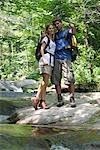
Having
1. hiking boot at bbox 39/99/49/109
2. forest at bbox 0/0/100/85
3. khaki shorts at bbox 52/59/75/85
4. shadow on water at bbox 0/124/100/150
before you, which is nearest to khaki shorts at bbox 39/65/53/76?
khaki shorts at bbox 52/59/75/85

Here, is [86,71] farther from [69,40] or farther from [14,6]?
[69,40]

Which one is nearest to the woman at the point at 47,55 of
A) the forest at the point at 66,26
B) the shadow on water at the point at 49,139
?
the shadow on water at the point at 49,139

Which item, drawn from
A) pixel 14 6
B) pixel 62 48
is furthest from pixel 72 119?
pixel 14 6

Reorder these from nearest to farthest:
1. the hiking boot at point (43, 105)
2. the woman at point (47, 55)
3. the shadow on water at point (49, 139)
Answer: the shadow on water at point (49, 139) < the woman at point (47, 55) < the hiking boot at point (43, 105)

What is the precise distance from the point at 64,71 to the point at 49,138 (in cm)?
232

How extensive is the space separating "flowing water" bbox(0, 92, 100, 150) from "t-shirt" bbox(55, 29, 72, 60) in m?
1.78

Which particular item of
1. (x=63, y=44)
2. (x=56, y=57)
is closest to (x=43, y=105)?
(x=56, y=57)

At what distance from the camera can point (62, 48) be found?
6777 mm

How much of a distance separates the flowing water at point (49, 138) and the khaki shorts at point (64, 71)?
4.82ft

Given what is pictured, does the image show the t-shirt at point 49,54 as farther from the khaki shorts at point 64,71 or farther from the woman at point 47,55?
the khaki shorts at point 64,71

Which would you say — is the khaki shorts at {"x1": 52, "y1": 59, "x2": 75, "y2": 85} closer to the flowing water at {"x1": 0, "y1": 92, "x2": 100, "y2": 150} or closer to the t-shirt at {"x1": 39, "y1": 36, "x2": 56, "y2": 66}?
the t-shirt at {"x1": 39, "y1": 36, "x2": 56, "y2": 66}

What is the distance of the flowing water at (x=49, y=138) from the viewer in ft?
14.7

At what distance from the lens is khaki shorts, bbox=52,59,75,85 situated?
6.75 meters

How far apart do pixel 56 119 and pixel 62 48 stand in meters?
1.40
